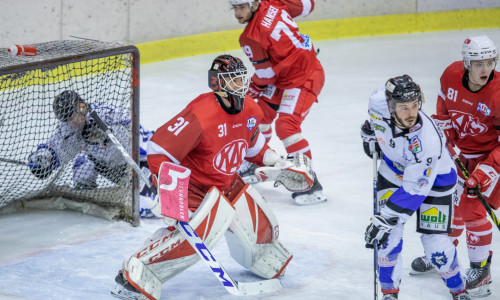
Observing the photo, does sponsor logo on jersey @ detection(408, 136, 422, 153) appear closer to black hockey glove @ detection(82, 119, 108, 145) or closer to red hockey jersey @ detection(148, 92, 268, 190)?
red hockey jersey @ detection(148, 92, 268, 190)

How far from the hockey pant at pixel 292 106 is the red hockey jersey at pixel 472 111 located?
1207 mm

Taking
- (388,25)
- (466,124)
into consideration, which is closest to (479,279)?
(466,124)

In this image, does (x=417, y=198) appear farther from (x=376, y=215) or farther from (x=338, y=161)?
(x=338, y=161)

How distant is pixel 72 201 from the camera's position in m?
4.91

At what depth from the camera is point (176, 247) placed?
11.9 ft

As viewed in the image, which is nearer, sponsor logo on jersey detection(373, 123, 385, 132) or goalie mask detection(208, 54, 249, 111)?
sponsor logo on jersey detection(373, 123, 385, 132)

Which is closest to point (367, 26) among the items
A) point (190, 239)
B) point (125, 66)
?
point (125, 66)

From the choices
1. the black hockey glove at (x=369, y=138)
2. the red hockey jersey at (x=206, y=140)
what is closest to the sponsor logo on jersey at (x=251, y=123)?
the red hockey jersey at (x=206, y=140)

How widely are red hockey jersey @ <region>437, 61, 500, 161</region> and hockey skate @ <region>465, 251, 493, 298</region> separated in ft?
1.62

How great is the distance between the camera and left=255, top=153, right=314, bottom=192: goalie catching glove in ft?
12.9

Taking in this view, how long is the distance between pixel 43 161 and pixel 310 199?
156 centimetres

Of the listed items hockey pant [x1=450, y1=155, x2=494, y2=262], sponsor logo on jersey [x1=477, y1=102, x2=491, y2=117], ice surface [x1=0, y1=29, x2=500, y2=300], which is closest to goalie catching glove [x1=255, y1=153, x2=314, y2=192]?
ice surface [x1=0, y1=29, x2=500, y2=300]

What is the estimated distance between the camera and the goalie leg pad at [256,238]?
3814mm

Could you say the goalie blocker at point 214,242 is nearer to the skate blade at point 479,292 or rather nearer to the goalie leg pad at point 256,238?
the goalie leg pad at point 256,238
